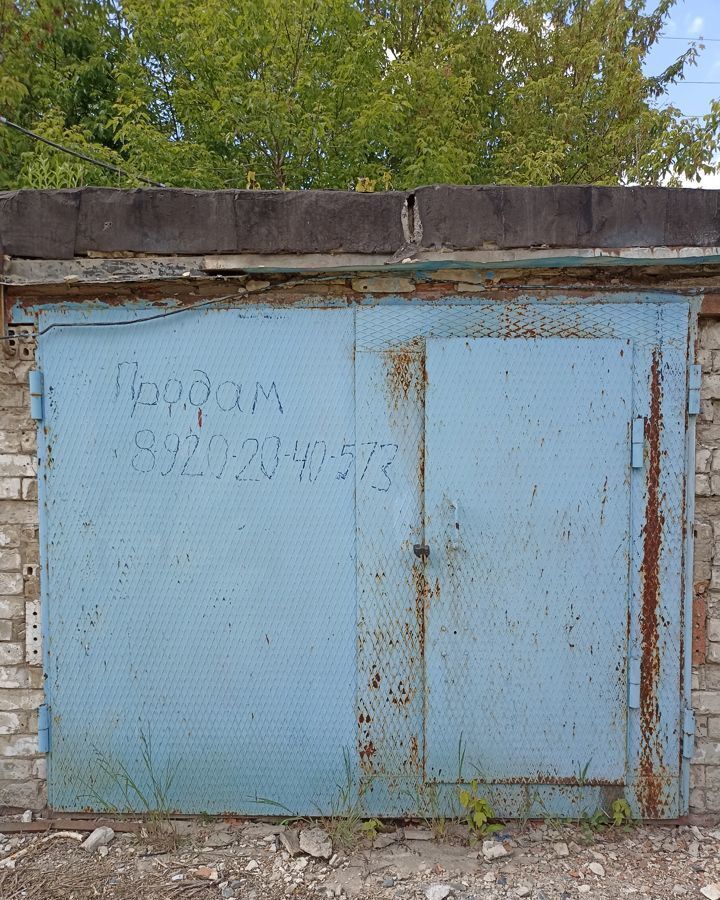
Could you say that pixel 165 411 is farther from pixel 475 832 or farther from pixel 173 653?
pixel 475 832

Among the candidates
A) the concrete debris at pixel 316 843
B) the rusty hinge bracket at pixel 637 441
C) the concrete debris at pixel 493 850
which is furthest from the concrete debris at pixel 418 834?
the rusty hinge bracket at pixel 637 441

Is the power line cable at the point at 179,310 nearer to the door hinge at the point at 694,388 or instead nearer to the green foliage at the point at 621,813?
the door hinge at the point at 694,388

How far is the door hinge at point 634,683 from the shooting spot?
8.38 ft

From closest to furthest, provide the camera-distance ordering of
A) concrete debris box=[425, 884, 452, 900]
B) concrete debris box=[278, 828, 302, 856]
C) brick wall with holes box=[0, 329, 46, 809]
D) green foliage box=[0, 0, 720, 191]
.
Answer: concrete debris box=[425, 884, 452, 900] → concrete debris box=[278, 828, 302, 856] → brick wall with holes box=[0, 329, 46, 809] → green foliage box=[0, 0, 720, 191]

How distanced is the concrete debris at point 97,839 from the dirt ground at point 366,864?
1.0 inches

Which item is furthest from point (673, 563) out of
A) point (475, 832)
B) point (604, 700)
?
point (475, 832)

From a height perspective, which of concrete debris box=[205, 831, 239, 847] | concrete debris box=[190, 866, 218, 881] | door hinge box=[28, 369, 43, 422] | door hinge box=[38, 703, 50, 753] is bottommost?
concrete debris box=[190, 866, 218, 881]

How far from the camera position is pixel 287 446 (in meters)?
2.56

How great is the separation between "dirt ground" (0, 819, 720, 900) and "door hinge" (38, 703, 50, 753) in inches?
14.4

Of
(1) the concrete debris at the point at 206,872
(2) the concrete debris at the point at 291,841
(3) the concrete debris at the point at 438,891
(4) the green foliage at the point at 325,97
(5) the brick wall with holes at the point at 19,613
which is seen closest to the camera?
(3) the concrete debris at the point at 438,891

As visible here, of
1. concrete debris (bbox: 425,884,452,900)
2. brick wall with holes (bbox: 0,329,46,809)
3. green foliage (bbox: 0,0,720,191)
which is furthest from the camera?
green foliage (bbox: 0,0,720,191)

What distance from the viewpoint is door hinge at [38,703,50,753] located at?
2586 mm

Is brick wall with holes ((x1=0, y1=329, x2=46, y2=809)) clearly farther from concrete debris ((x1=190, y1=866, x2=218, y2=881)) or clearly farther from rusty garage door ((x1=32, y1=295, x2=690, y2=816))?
concrete debris ((x1=190, y1=866, x2=218, y2=881))

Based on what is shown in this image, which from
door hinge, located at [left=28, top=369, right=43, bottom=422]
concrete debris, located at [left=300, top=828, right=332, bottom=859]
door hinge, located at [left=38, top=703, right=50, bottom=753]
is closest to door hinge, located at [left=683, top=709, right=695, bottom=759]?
concrete debris, located at [left=300, top=828, right=332, bottom=859]
